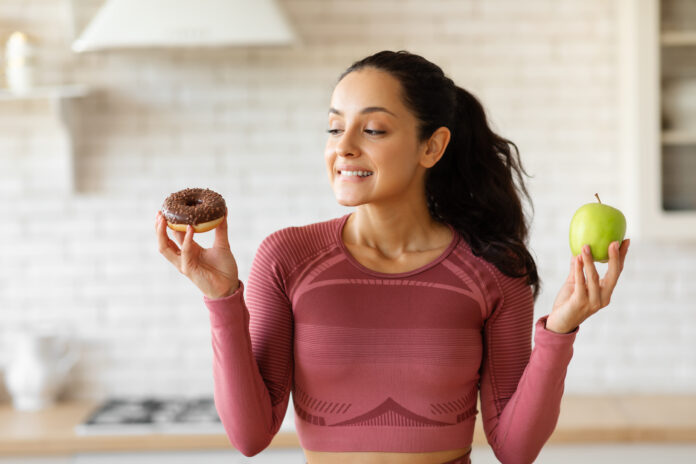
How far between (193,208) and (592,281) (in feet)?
2.19

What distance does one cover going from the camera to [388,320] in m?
1.40

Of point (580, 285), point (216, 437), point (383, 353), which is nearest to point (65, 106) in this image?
point (216, 437)

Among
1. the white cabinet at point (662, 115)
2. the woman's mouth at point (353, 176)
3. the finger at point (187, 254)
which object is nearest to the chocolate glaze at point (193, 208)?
the finger at point (187, 254)

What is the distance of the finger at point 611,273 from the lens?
1.22 metres

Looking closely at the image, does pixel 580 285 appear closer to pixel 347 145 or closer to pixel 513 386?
pixel 513 386

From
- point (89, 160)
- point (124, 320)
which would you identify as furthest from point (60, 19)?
point (124, 320)

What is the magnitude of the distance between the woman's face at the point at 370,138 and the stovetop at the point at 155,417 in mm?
1335

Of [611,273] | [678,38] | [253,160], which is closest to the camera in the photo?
[611,273]

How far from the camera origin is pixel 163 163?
110 inches

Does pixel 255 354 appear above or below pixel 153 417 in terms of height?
above

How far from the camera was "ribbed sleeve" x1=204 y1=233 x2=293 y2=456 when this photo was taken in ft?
4.16

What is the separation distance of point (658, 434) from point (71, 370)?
79.1 inches

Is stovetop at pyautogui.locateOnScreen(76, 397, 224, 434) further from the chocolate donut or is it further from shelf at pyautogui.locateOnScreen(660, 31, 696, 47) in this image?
shelf at pyautogui.locateOnScreen(660, 31, 696, 47)

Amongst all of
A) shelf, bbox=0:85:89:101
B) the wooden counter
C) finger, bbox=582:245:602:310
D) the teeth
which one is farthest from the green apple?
shelf, bbox=0:85:89:101
